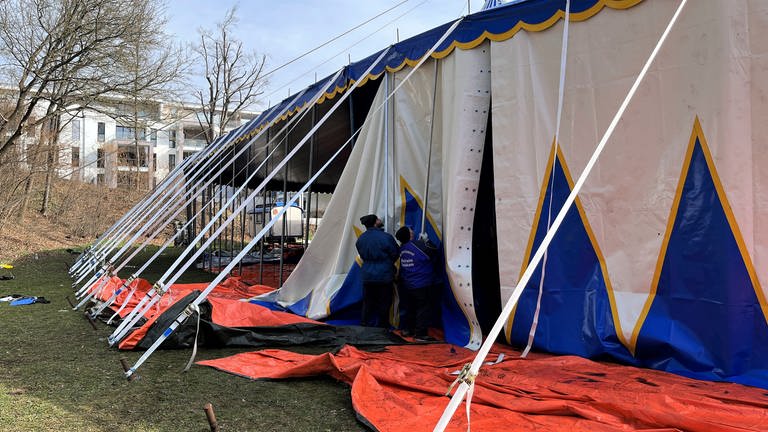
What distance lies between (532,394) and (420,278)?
2.14m

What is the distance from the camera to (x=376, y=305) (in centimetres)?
620

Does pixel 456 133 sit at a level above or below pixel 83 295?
above

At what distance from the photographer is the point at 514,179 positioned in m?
5.10

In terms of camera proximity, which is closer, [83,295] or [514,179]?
[514,179]

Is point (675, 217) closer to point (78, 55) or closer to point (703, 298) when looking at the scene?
point (703, 298)

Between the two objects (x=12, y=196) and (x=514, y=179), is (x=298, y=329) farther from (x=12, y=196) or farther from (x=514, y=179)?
(x=12, y=196)

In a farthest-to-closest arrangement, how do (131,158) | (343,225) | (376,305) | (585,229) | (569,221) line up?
(131,158)
(343,225)
(376,305)
(569,221)
(585,229)

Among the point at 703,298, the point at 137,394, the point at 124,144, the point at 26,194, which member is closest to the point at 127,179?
the point at 124,144

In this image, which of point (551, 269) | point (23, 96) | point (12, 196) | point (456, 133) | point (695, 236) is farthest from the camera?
point (12, 196)

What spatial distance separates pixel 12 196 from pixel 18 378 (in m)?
16.0

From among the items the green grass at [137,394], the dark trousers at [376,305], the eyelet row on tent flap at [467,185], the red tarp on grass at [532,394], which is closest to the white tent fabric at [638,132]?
the eyelet row on tent flap at [467,185]

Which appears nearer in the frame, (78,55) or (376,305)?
(376,305)

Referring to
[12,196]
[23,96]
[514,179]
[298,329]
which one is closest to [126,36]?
[23,96]

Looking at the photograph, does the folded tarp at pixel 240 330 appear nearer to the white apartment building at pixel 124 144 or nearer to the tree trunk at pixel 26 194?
the white apartment building at pixel 124 144
